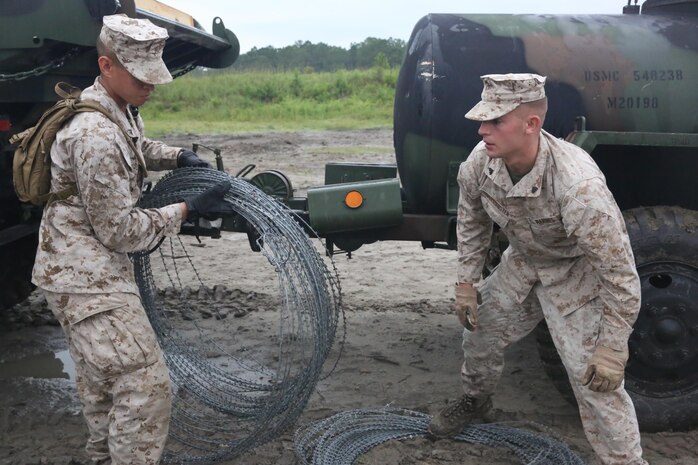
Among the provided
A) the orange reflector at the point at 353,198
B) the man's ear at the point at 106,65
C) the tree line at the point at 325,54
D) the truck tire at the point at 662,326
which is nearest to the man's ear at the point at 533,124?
the truck tire at the point at 662,326

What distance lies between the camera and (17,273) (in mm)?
5852

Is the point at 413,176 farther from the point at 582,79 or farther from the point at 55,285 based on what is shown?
the point at 55,285

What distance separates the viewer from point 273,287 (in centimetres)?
673

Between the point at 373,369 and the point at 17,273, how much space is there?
8.17 ft

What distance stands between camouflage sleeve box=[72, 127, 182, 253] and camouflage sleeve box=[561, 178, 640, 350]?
62.2 inches

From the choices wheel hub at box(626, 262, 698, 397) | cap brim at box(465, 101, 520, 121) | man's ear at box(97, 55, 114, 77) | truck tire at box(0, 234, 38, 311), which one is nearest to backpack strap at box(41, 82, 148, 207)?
man's ear at box(97, 55, 114, 77)

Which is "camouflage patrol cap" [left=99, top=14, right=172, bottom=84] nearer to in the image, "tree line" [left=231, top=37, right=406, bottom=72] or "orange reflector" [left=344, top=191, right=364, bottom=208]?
"orange reflector" [left=344, top=191, right=364, bottom=208]

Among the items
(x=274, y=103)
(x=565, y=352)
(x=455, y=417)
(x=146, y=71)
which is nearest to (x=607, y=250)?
(x=565, y=352)

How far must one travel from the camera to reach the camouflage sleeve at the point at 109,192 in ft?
10.4

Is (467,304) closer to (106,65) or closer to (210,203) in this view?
(210,203)

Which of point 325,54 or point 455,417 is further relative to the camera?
point 325,54

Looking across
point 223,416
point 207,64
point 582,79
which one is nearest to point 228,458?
point 223,416

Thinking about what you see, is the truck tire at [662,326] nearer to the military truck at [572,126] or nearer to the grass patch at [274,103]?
the military truck at [572,126]

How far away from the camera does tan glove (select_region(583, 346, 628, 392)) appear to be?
3.24 metres
